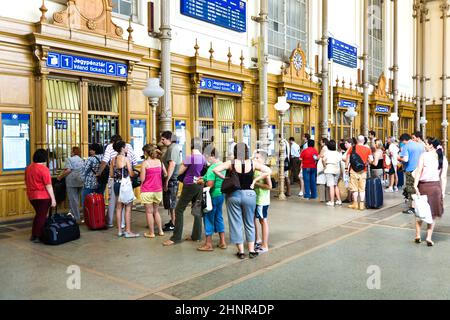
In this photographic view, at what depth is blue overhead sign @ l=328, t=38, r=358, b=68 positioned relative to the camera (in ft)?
56.9

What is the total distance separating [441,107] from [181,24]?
1945 centimetres

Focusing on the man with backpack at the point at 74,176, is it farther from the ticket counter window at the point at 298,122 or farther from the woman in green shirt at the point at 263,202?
the ticket counter window at the point at 298,122

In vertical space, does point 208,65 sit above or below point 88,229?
above

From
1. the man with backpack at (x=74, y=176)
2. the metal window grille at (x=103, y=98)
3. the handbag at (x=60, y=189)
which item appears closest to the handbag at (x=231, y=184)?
the man with backpack at (x=74, y=176)

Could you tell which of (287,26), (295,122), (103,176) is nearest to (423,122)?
(295,122)

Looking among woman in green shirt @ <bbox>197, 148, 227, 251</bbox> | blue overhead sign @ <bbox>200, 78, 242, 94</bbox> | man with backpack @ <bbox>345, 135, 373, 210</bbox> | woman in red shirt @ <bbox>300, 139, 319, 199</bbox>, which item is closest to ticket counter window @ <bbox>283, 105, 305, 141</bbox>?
blue overhead sign @ <bbox>200, 78, 242, 94</bbox>

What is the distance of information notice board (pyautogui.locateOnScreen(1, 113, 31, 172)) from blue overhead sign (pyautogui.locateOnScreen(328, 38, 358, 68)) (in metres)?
12.6

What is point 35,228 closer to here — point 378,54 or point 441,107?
point 378,54

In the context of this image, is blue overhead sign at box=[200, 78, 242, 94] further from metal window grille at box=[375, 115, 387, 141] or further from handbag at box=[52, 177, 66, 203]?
metal window grille at box=[375, 115, 387, 141]

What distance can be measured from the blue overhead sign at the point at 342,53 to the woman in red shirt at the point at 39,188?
1350 centimetres

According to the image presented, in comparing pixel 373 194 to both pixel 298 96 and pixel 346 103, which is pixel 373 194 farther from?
pixel 346 103
